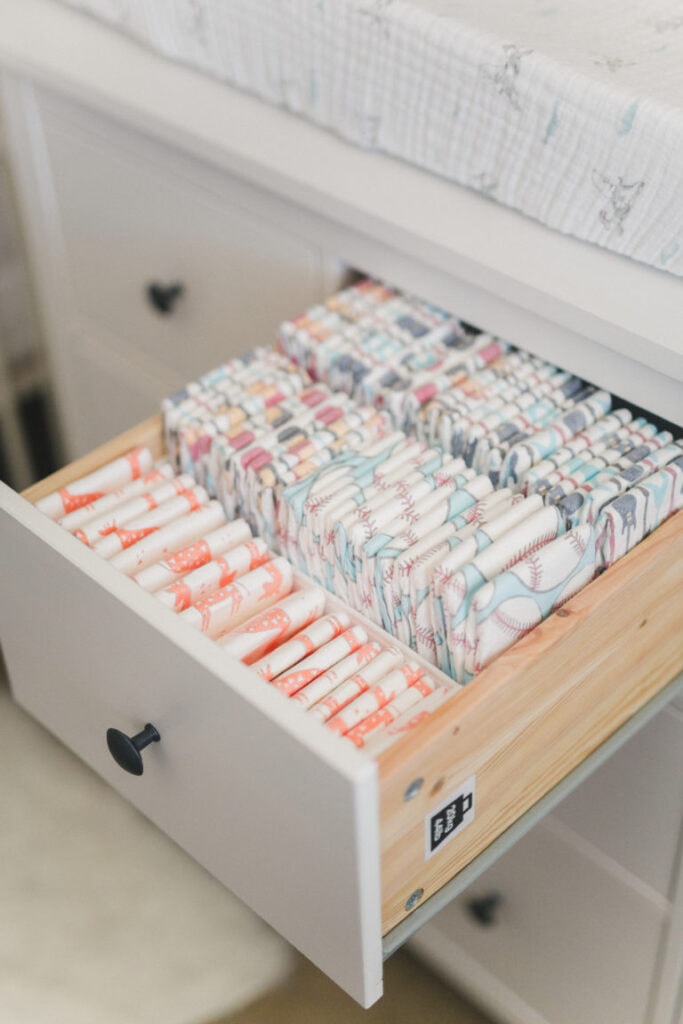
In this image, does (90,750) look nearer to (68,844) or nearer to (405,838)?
A: (405,838)

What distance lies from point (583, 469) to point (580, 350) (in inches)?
4.9

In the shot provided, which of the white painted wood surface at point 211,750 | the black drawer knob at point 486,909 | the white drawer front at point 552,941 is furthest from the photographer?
the black drawer knob at point 486,909

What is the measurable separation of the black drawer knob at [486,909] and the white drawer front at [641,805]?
193 mm

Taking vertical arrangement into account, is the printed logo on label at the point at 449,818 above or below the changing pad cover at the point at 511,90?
below

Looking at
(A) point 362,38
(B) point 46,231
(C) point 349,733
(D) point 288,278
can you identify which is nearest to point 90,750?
(C) point 349,733

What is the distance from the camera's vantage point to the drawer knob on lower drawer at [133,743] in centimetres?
80

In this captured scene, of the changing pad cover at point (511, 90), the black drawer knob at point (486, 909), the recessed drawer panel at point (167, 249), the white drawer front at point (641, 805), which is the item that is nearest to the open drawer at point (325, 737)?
the white drawer front at point (641, 805)

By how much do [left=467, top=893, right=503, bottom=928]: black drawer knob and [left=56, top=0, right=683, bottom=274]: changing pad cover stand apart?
2.48 feet

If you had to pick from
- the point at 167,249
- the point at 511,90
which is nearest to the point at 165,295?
the point at 167,249

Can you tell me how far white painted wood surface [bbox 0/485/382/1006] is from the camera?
2.21 feet

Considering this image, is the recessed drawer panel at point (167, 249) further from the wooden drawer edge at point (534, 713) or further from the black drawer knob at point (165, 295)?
the wooden drawer edge at point (534, 713)

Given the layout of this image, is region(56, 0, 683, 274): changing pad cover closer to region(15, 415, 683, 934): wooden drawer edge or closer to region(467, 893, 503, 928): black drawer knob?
region(15, 415, 683, 934): wooden drawer edge

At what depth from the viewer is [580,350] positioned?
3.19 feet

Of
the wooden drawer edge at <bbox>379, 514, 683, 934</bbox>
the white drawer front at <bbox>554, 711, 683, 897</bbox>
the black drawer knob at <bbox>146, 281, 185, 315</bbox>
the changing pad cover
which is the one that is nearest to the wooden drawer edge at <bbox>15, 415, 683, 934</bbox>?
the wooden drawer edge at <bbox>379, 514, 683, 934</bbox>
